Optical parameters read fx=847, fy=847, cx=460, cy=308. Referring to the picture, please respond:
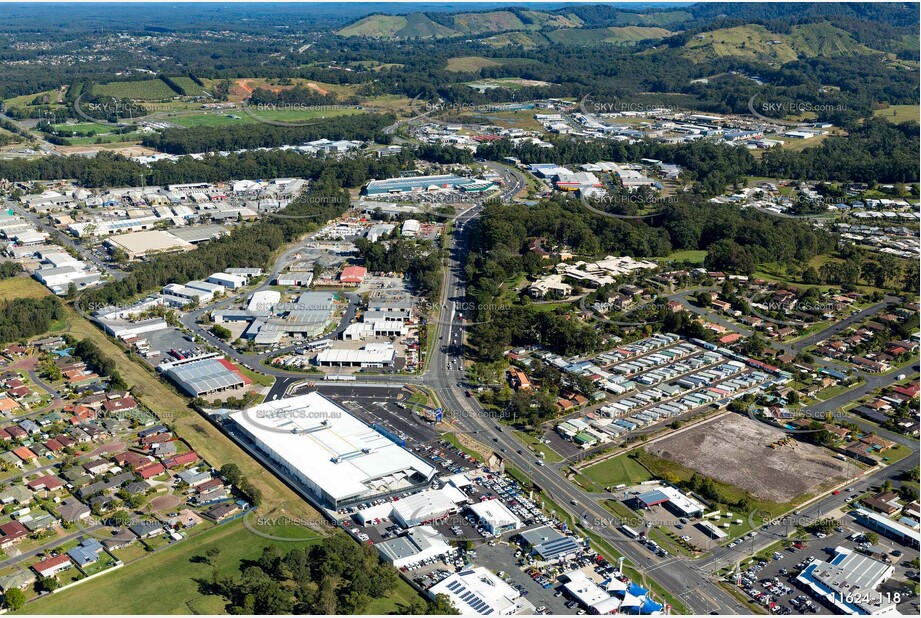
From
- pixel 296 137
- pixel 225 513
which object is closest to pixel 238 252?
pixel 225 513

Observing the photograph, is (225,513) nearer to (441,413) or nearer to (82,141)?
(441,413)

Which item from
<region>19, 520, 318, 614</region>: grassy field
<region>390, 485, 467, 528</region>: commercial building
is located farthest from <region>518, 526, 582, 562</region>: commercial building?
<region>19, 520, 318, 614</region>: grassy field

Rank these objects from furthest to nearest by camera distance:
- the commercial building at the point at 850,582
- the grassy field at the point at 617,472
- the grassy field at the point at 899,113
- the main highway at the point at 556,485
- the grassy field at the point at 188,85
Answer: the grassy field at the point at 188,85 → the grassy field at the point at 899,113 → the grassy field at the point at 617,472 → the main highway at the point at 556,485 → the commercial building at the point at 850,582

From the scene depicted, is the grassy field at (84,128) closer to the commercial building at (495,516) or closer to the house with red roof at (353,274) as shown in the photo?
the house with red roof at (353,274)

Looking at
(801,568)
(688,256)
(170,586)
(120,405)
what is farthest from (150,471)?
(688,256)

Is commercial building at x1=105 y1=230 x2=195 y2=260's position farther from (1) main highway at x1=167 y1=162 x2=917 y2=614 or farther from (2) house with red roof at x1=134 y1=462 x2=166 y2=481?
(2) house with red roof at x1=134 y1=462 x2=166 y2=481

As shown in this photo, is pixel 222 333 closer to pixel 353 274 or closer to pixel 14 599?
pixel 353 274

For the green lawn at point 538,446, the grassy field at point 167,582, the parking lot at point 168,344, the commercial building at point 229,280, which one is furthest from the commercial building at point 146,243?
the grassy field at point 167,582
